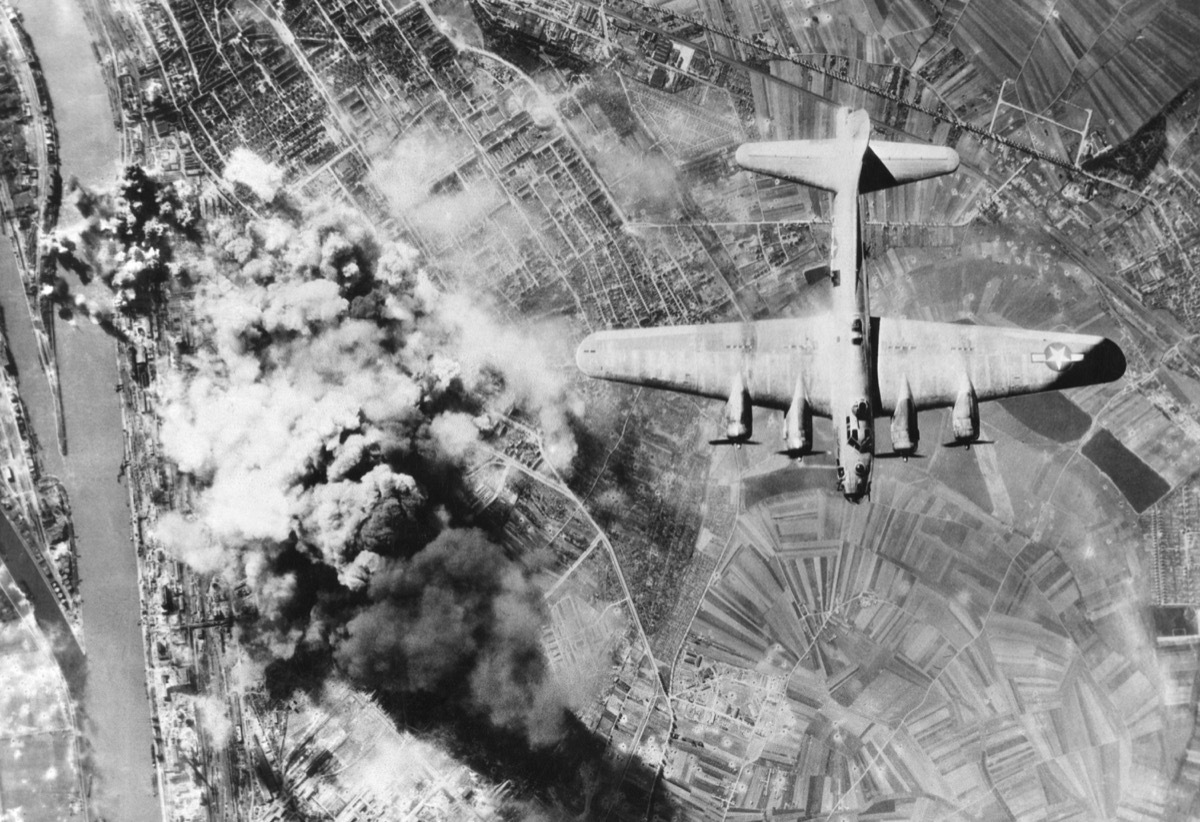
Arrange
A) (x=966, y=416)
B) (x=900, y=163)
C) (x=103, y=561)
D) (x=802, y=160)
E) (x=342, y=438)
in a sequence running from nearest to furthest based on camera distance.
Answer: (x=966, y=416), (x=900, y=163), (x=802, y=160), (x=342, y=438), (x=103, y=561)

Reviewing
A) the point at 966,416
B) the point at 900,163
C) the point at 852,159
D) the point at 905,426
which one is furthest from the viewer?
the point at 900,163

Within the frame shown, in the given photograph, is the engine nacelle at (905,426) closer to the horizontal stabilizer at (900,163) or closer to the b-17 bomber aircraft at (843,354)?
the b-17 bomber aircraft at (843,354)

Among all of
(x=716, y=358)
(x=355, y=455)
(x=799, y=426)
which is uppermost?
(x=716, y=358)

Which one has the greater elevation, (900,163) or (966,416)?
(900,163)

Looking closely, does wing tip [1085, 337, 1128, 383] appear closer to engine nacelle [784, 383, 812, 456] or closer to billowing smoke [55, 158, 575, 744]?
engine nacelle [784, 383, 812, 456]

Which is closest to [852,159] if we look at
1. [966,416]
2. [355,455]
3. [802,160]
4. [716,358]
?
[802,160]

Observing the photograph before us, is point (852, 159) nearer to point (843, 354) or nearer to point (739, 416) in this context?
point (843, 354)
